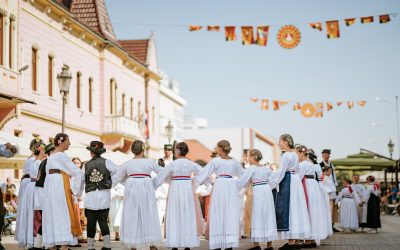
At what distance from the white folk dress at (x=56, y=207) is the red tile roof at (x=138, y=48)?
34263mm

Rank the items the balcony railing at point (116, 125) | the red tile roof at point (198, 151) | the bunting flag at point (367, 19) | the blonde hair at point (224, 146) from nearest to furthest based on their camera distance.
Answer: the blonde hair at point (224, 146) < the bunting flag at point (367, 19) < the balcony railing at point (116, 125) < the red tile roof at point (198, 151)

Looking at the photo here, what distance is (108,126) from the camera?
37750 mm

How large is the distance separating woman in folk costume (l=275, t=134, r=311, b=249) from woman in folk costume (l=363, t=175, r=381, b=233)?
27.7 ft

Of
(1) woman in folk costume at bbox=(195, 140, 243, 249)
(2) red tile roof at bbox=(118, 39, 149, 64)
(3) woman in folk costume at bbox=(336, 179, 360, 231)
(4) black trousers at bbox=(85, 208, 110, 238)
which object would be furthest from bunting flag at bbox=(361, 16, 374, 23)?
(2) red tile roof at bbox=(118, 39, 149, 64)

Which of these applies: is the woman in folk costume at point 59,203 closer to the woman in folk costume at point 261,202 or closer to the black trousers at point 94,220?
the black trousers at point 94,220

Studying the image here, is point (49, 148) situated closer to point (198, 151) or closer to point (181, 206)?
point (181, 206)

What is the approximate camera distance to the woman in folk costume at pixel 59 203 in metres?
12.4

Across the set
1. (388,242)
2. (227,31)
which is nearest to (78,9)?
(227,31)

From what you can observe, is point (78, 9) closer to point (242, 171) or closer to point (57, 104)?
point (57, 104)

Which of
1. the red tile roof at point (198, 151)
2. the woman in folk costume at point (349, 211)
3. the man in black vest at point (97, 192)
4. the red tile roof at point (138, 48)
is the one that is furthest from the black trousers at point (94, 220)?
the red tile roof at point (198, 151)

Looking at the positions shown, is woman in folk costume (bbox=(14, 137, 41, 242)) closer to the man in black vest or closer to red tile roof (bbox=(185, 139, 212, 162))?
the man in black vest

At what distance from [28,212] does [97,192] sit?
1491mm

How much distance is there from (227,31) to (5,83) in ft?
26.0

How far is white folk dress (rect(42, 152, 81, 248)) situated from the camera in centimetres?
1241
